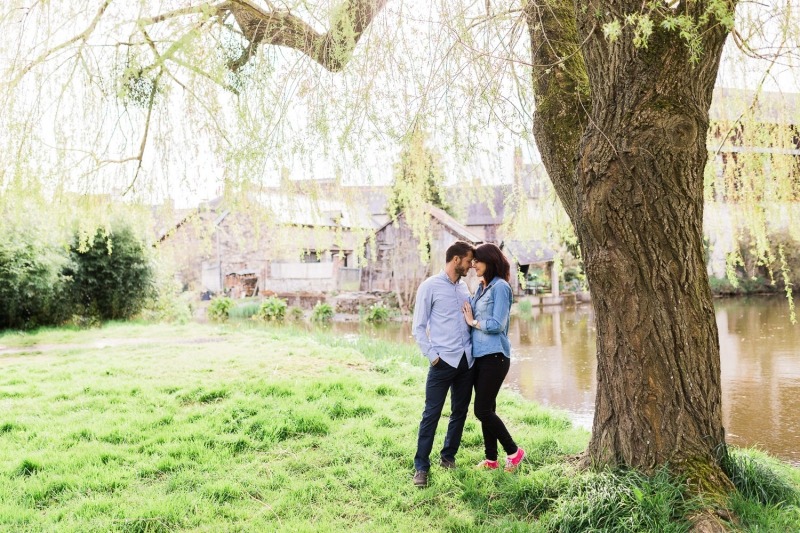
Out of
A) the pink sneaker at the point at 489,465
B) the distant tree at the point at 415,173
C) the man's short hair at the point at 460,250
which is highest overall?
the distant tree at the point at 415,173

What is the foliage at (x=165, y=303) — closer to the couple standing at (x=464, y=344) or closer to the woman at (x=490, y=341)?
the couple standing at (x=464, y=344)

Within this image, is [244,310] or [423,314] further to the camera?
[244,310]

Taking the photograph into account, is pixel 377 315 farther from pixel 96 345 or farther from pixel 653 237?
pixel 653 237

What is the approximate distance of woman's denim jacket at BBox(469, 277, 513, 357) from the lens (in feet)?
13.3

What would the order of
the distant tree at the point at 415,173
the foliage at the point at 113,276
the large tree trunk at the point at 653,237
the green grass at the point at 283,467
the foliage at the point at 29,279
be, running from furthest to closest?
the foliage at the point at 113,276 → the foliage at the point at 29,279 → the distant tree at the point at 415,173 → the green grass at the point at 283,467 → the large tree trunk at the point at 653,237

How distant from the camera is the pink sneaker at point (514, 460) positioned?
418 centimetres

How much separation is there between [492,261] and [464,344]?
2.01 feet

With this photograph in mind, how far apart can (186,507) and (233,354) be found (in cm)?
544

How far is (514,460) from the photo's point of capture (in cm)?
423

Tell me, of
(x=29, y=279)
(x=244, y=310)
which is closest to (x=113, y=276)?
(x=29, y=279)

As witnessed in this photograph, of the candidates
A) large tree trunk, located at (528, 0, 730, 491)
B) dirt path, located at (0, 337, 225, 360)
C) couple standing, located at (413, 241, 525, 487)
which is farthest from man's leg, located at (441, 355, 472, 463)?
dirt path, located at (0, 337, 225, 360)

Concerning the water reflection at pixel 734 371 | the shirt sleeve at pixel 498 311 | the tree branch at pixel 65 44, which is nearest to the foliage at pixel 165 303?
the water reflection at pixel 734 371

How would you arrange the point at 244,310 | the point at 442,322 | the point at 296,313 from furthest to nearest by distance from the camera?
the point at 296,313 → the point at 244,310 → the point at 442,322

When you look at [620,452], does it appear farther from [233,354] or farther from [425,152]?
[233,354]
